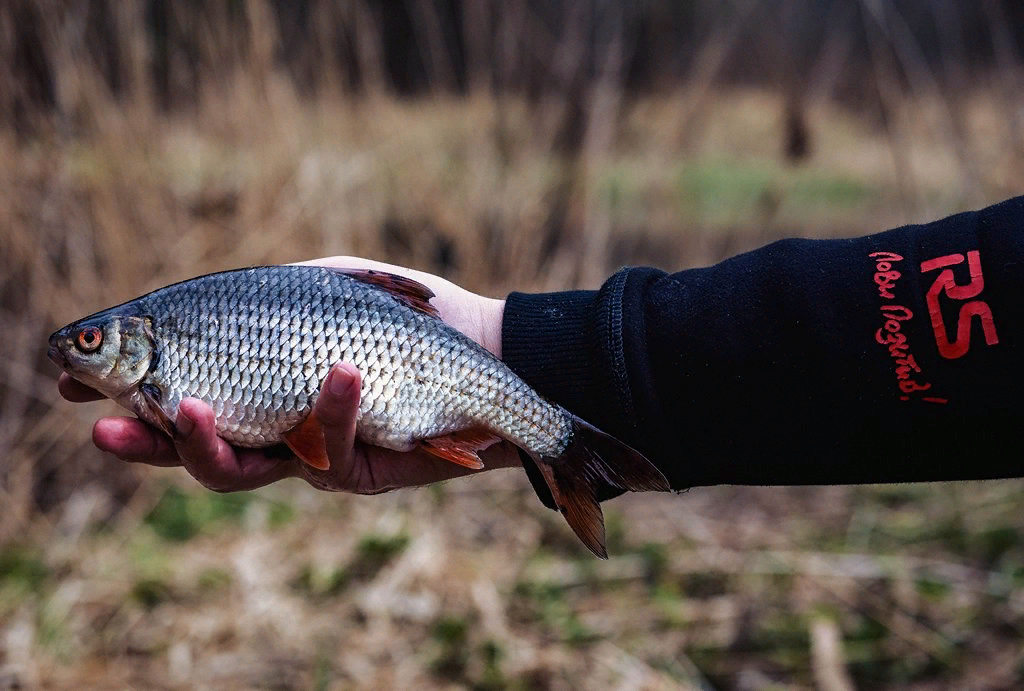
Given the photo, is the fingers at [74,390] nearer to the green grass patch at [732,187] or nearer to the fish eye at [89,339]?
the fish eye at [89,339]

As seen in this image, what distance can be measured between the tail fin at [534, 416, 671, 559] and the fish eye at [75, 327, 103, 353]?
32.9 inches

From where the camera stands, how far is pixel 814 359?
1.68 meters

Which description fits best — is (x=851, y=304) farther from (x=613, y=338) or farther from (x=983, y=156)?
(x=983, y=156)

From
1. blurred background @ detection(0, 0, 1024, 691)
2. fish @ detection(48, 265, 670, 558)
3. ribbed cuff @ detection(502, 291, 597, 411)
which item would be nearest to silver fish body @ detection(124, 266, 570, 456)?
fish @ detection(48, 265, 670, 558)

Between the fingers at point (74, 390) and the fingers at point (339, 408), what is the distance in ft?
1.69

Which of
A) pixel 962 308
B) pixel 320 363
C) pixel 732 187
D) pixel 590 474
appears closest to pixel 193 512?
pixel 320 363

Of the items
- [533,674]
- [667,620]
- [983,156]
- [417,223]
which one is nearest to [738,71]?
[983,156]

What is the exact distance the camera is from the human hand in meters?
1.69

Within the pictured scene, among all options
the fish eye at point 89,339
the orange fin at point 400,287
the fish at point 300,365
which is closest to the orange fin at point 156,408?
the fish at point 300,365

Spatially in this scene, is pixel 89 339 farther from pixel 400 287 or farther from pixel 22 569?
pixel 22 569

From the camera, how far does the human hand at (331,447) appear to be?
1.69m

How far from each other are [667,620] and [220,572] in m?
1.52

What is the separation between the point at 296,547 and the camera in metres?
3.48

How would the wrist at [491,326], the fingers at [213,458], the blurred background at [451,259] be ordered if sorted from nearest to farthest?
the fingers at [213,458]
the wrist at [491,326]
the blurred background at [451,259]
